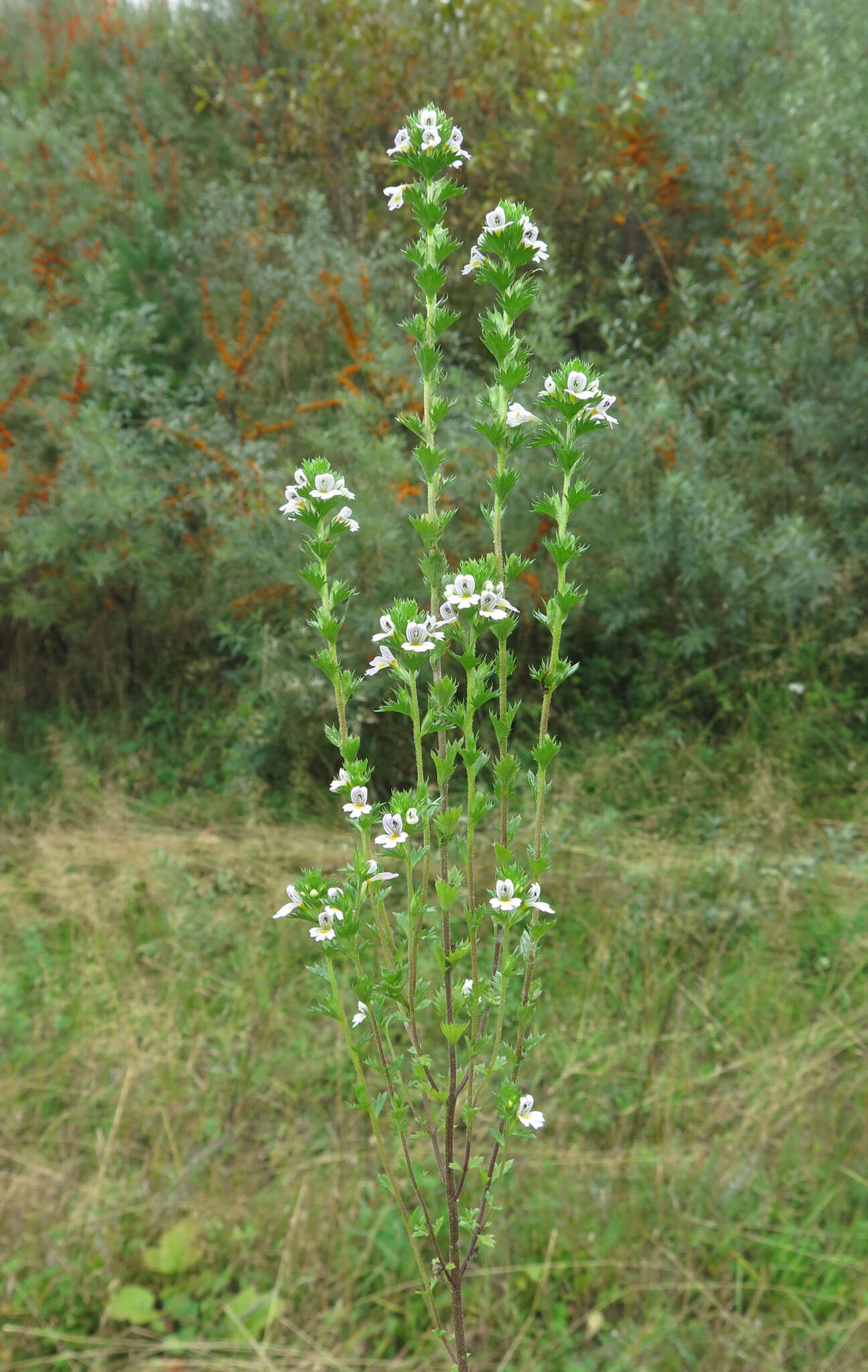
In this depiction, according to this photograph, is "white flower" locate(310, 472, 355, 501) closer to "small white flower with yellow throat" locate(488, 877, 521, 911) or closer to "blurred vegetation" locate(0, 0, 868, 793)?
"small white flower with yellow throat" locate(488, 877, 521, 911)

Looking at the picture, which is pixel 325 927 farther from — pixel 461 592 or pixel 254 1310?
pixel 254 1310

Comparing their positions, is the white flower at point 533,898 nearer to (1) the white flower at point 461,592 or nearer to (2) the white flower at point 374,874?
(2) the white flower at point 374,874

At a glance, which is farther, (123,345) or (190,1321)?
(123,345)

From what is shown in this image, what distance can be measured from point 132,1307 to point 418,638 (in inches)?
86.2

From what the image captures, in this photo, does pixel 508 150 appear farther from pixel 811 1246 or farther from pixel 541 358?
pixel 811 1246

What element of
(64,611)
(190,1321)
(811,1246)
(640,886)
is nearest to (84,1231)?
(190,1321)

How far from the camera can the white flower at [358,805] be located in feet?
3.02

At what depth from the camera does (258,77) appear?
21.8 feet

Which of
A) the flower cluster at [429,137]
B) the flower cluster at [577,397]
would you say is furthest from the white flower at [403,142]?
the flower cluster at [577,397]

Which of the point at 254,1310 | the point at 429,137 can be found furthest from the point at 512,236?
the point at 254,1310

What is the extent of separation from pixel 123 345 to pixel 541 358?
2146 mm

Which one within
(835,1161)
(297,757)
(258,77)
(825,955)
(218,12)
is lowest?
(835,1161)

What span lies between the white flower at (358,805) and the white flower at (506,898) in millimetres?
143

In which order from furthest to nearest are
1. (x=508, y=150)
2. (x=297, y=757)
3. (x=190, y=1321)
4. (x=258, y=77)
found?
(x=258, y=77), (x=508, y=150), (x=297, y=757), (x=190, y=1321)
